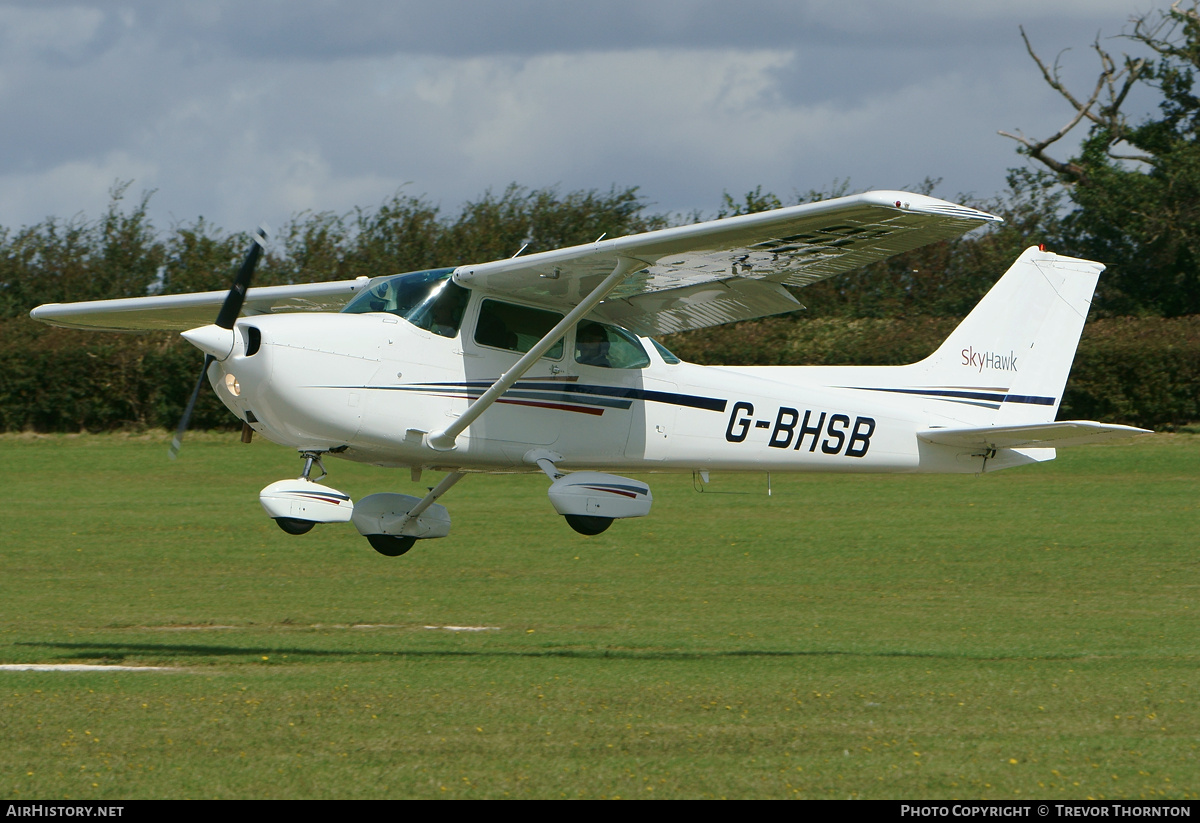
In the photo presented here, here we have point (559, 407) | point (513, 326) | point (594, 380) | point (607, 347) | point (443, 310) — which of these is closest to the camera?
point (443, 310)

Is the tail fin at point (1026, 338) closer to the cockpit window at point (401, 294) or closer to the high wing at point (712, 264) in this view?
the high wing at point (712, 264)

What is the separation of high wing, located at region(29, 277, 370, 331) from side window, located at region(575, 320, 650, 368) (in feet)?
7.21

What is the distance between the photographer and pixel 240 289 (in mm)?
11094

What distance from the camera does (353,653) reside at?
47.4ft

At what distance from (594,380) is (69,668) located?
5.53 meters

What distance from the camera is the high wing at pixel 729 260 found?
9.94 m

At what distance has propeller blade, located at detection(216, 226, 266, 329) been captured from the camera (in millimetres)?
10961

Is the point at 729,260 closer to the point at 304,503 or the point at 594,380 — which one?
the point at 594,380

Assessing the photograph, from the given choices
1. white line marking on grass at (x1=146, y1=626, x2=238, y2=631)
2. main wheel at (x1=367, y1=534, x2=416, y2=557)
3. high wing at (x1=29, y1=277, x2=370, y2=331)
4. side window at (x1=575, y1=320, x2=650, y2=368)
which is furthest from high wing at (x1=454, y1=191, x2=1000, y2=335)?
white line marking on grass at (x1=146, y1=626, x2=238, y2=631)

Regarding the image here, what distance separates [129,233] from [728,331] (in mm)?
20558

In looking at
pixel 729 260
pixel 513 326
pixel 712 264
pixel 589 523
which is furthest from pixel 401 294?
pixel 729 260

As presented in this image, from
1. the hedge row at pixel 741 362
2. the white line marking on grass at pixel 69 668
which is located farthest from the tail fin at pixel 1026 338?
the hedge row at pixel 741 362

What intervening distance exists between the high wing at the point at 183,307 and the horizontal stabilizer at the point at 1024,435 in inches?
222
